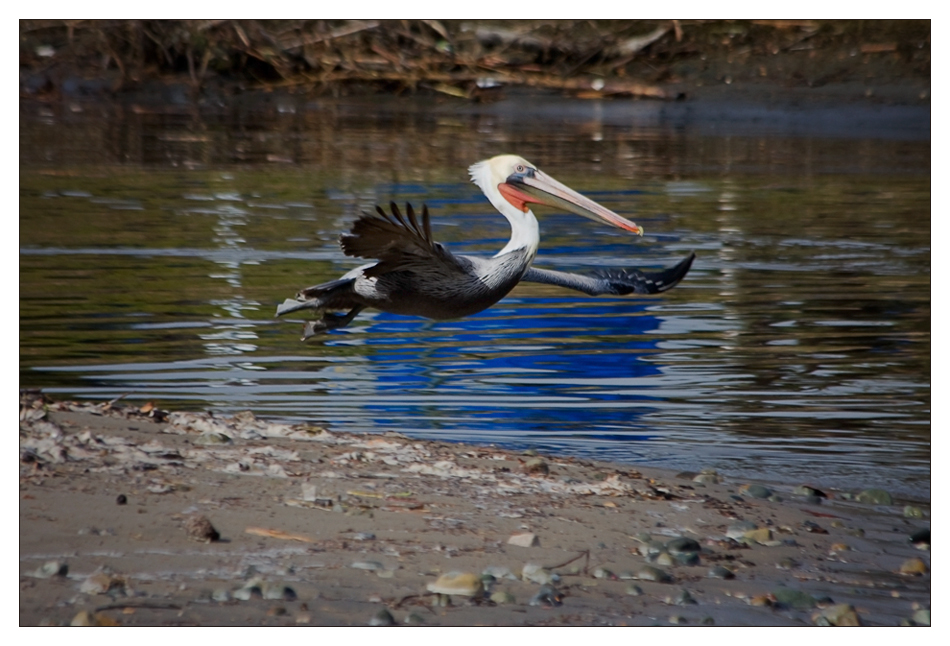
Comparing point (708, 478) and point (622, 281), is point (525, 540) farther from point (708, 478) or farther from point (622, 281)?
point (622, 281)

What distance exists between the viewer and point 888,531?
4148 millimetres

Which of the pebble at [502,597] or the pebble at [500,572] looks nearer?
the pebble at [502,597]

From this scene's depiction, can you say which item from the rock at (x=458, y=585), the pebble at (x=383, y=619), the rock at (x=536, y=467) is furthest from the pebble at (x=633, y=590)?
the rock at (x=536, y=467)

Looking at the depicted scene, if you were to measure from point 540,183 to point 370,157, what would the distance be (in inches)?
99.5

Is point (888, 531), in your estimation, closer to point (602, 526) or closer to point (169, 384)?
point (602, 526)

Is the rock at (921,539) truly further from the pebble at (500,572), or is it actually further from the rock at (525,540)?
the pebble at (500,572)

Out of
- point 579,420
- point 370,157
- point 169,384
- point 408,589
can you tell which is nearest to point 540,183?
point 579,420

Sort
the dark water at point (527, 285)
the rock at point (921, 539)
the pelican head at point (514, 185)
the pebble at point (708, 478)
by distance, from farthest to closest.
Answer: the dark water at point (527, 285), the pebble at point (708, 478), the pelican head at point (514, 185), the rock at point (921, 539)

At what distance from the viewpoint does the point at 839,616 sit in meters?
3.51

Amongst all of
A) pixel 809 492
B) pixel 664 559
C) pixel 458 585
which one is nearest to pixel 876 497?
pixel 809 492

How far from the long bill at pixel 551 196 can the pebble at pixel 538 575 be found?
1.36 metres

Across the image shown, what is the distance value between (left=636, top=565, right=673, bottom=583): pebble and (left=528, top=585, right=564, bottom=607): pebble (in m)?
0.30

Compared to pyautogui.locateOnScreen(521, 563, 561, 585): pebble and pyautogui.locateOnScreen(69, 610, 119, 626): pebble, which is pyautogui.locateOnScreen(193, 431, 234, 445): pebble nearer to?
pyautogui.locateOnScreen(69, 610, 119, 626): pebble

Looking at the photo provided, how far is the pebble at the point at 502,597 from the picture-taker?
3.41 metres
